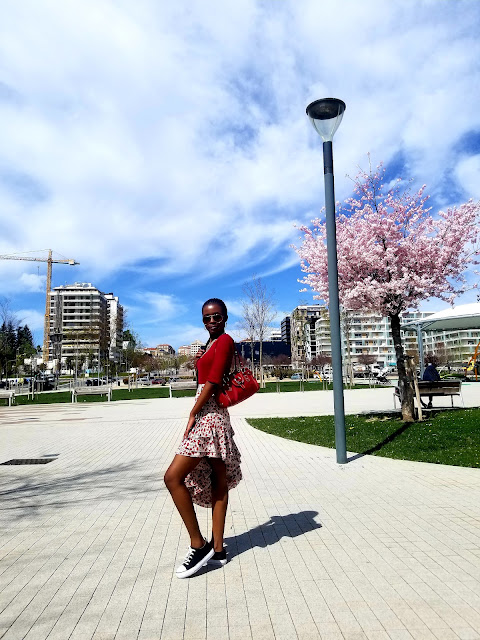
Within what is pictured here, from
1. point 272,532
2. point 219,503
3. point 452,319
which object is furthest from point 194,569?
point 452,319

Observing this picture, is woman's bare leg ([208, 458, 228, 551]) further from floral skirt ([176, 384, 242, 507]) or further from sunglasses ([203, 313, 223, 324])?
sunglasses ([203, 313, 223, 324])

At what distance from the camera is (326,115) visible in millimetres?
7184

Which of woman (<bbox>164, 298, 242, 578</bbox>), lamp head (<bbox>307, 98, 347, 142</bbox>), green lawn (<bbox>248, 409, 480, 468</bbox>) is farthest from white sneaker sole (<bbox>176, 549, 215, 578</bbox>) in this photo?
lamp head (<bbox>307, 98, 347, 142</bbox>)

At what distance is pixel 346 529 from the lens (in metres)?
4.11

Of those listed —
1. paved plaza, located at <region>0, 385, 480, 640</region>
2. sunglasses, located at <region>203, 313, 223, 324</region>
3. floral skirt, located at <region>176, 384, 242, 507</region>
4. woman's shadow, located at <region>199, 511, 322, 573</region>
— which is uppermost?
sunglasses, located at <region>203, 313, 223, 324</region>

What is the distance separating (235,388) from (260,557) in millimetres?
1311

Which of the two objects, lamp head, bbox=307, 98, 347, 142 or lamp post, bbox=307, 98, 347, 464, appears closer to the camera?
lamp post, bbox=307, 98, 347, 464

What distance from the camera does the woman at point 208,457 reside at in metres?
3.19

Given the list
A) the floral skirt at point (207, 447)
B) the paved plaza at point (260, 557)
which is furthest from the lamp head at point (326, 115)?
the floral skirt at point (207, 447)

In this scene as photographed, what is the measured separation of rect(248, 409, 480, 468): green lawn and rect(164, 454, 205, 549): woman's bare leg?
474 centimetres

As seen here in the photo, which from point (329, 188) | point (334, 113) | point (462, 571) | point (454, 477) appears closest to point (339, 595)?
point (462, 571)

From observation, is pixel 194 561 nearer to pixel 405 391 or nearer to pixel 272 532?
pixel 272 532

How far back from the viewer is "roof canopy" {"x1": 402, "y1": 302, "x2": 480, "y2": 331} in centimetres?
1862

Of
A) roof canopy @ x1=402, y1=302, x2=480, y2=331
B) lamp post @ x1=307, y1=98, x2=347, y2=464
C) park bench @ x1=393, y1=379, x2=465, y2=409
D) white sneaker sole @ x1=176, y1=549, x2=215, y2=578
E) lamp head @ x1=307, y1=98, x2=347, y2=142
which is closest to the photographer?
white sneaker sole @ x1=176, y1=549, x2=215, y2=578
